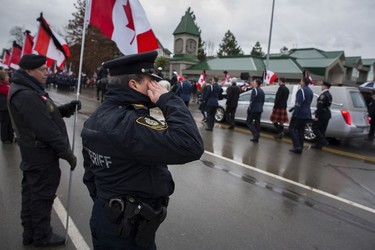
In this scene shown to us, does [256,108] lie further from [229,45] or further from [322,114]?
[229,45]

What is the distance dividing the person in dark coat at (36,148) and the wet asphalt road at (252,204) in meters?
0.29

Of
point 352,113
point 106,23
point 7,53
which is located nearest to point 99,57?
point 7,53

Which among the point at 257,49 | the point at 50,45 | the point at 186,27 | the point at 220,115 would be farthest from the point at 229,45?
the point at 50,45

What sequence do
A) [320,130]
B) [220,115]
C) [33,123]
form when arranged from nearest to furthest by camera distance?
[33,123]
[320,130]
[220,115]

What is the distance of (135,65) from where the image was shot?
74.3 inches

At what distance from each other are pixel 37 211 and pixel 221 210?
2295 millimetres

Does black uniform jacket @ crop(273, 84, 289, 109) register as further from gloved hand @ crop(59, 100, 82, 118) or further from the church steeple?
the church steeple

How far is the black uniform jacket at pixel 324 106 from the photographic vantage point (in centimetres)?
869

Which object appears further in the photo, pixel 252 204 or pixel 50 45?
pixel 50 45

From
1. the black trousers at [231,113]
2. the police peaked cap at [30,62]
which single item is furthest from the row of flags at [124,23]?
the black trousers at [231,113]

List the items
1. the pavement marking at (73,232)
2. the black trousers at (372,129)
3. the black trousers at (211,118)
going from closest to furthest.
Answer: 1. the pavement marking at (73,232)
2. the black trousers at (211,118)
3. the black trousers at (372,129)

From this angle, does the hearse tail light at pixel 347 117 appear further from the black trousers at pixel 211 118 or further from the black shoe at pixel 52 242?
the black shoe at pixel 52 242

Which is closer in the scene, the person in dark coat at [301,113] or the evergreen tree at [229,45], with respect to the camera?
the person in dark coat at [301,113]

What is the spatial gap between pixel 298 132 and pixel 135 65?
7.26 m
